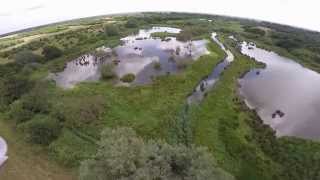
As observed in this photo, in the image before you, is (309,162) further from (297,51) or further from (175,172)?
(297,51)

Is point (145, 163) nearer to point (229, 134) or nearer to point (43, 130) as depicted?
point (229, 134)

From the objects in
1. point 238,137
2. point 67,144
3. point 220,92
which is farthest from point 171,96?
point 67,144

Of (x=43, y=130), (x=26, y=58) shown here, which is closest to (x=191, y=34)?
(x=26, y=58)

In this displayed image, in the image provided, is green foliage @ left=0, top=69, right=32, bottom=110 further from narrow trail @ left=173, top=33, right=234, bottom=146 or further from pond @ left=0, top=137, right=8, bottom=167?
narrow trail @ left=173, top=33, right=234, bottom=146

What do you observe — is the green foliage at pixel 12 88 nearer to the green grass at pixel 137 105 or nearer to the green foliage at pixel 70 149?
the green grass at pixel 137 105

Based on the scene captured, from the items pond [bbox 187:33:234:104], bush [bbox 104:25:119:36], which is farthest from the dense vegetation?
bush [bbox 104:25:119:36]

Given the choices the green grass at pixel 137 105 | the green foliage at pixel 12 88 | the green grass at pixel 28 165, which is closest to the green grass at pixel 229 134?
the green grass at pixel 137 105
